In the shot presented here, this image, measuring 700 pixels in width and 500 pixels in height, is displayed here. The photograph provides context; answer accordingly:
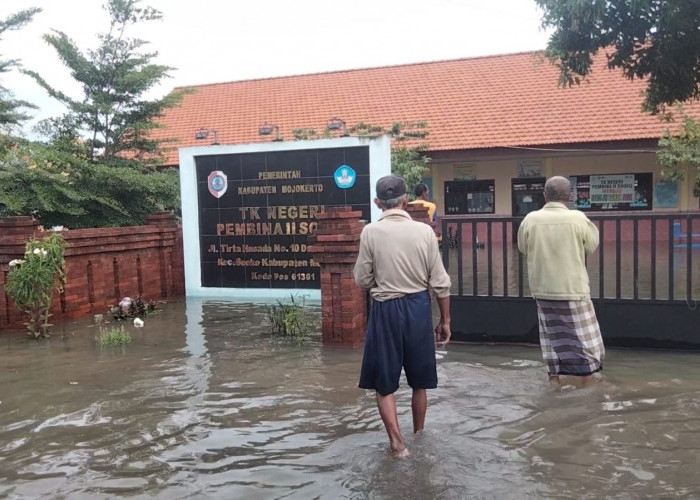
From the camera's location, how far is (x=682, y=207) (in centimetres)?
1911

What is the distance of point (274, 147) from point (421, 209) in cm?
276

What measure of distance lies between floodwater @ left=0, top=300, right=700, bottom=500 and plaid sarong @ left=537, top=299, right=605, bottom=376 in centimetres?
26

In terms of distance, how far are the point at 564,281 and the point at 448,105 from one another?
16733 mm

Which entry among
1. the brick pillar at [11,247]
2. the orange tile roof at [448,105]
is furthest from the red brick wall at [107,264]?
the orange tile roof at [448,105]

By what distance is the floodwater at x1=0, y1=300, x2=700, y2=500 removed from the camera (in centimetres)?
372

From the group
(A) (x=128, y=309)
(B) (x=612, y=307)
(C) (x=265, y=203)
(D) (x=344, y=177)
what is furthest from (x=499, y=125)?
(B) (x=612, y=307)

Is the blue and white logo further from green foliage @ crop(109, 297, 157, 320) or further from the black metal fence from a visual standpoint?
green foliage @ crop(109, 297, 157, 320)

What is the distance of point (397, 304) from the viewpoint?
4.12m

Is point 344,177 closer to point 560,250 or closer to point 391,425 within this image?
point 560,250

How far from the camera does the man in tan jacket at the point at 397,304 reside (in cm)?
409

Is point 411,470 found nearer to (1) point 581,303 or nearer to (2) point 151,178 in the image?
(1) point 581,303

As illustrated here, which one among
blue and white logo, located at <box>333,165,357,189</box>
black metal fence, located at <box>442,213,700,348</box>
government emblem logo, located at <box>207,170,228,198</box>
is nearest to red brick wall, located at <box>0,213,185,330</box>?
government emblem logo, located at <box>207,170,228,198</box>

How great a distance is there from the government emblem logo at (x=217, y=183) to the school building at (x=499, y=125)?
649 cm

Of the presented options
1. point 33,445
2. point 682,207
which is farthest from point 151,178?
point 682,207
